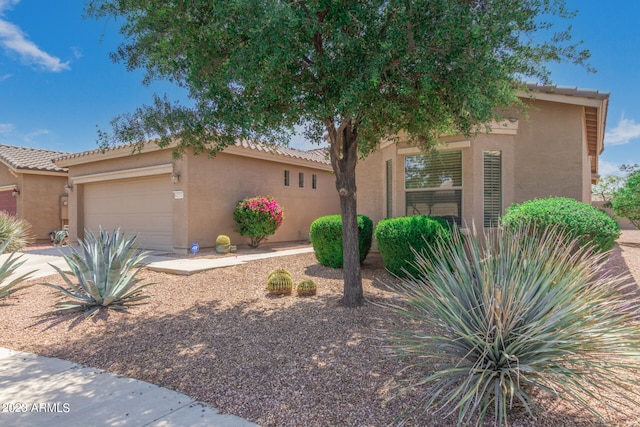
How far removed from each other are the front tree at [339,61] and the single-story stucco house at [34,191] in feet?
47.8

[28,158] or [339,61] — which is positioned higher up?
[28,158]

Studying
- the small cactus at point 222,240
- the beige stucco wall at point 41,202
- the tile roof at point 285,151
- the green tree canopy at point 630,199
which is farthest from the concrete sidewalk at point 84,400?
the beige stucco wall at point 41,202

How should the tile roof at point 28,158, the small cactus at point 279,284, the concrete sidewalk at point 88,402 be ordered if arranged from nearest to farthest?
the concrete sidewalk at point 88,402, the small cactus at point 279,284, the tile roof at point 28,158

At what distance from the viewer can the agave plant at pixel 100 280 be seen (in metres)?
6.09

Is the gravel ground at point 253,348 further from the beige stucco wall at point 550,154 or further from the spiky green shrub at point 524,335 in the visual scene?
the beige stucco wall at point 550,154

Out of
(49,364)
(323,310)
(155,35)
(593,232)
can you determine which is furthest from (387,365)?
(155,35)

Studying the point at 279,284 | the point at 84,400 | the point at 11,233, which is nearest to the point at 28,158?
the point at 11,233

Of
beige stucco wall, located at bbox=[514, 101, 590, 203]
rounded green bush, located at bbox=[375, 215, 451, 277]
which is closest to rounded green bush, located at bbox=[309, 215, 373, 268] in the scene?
rounded green bush, located at bbox=[375, 215, 451, 277]

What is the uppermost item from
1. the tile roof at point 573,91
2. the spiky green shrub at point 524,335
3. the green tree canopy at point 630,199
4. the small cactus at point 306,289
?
the tile roof at point 573,91

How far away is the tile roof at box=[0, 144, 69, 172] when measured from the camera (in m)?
16.9

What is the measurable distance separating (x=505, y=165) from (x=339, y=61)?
18.9 ft

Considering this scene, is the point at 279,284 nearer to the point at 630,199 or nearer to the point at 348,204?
the point at 348,204

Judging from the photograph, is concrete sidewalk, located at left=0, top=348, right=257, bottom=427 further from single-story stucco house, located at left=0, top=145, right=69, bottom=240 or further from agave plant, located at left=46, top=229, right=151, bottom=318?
single-story stucco house, located at left=0, top=145, right=69, bottom=240

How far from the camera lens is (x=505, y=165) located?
8.82 m
